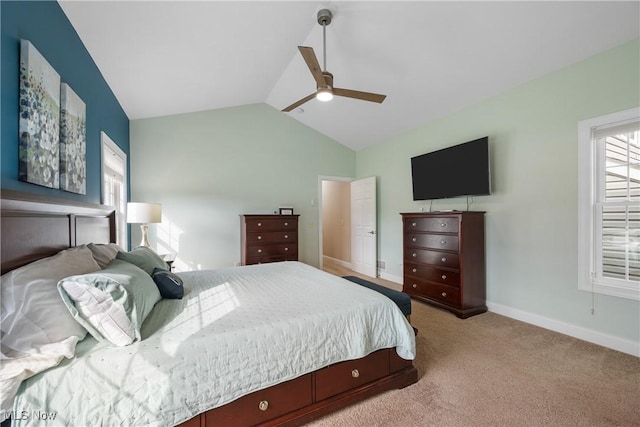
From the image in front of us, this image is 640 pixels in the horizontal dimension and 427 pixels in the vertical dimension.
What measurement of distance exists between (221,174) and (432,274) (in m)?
3.61

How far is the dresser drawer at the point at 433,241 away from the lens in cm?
315

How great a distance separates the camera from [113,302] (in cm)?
117

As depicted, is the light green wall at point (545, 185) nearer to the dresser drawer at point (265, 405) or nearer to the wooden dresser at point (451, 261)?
the wooden dresser at point (451, 261)

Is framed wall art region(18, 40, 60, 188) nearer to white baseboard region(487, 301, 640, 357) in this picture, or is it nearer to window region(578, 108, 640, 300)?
window region(578, 108, 640, 300)

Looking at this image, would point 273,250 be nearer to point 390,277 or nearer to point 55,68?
point 390,277

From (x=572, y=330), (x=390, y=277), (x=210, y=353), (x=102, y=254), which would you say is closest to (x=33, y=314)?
(x=210, y=353)

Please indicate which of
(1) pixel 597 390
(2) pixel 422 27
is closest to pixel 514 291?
(1) pixel 597 390

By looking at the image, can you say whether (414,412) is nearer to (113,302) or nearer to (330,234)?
(113,302)

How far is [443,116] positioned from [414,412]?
3.61 m

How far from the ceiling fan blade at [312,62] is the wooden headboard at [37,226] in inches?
75.6

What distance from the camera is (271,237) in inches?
169

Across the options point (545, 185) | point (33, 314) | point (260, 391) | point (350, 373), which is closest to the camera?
point (33, 314)

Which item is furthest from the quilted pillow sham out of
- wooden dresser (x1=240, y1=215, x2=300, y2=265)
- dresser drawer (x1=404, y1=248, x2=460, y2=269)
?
dresser drawer (x1=404, y1=248, x2=460, y2=269)

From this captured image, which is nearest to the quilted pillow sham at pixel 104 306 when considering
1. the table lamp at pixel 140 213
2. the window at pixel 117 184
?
the table lamp at pixel 140 213
